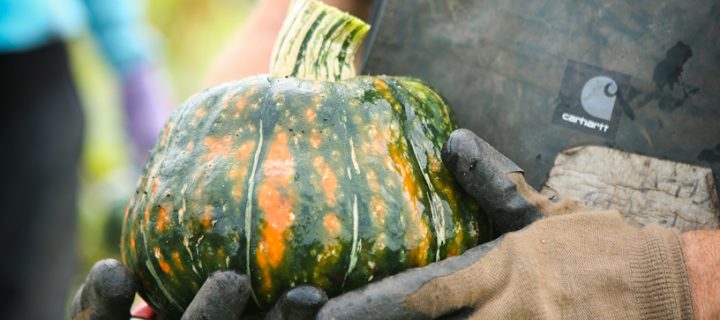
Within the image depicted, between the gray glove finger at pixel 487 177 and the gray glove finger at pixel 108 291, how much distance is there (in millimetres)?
665

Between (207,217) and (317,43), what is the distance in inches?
19.3

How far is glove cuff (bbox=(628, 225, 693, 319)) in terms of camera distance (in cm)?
162

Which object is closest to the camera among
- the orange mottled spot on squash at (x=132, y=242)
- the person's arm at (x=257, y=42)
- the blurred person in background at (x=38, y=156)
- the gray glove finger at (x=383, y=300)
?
the gray glove finger at (x=383, y=300)

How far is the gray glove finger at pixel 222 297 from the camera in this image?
1568mm

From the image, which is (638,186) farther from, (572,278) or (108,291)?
(108,291)

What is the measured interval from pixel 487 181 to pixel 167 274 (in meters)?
0.63

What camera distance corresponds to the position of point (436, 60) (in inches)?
81.5

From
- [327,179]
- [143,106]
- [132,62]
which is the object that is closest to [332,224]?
[327,179]

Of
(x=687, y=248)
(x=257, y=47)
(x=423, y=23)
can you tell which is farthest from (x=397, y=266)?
(x=257, y=47)

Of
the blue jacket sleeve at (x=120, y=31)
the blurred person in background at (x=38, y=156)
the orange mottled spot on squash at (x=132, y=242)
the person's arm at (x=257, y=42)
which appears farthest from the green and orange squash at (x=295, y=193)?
the blue jacket sleeve at (x=120, y=31)

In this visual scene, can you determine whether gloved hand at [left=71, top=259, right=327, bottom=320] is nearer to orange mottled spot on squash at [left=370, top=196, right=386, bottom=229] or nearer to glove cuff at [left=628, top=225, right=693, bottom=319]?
orange mottled spot on squash at [left=370, top=196, right=386, bottom=229]

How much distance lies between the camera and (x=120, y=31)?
14.5ft

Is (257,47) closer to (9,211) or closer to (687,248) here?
(687,248)

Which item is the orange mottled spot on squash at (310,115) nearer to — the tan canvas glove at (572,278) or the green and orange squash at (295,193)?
the green and orange squash at (295,193)
